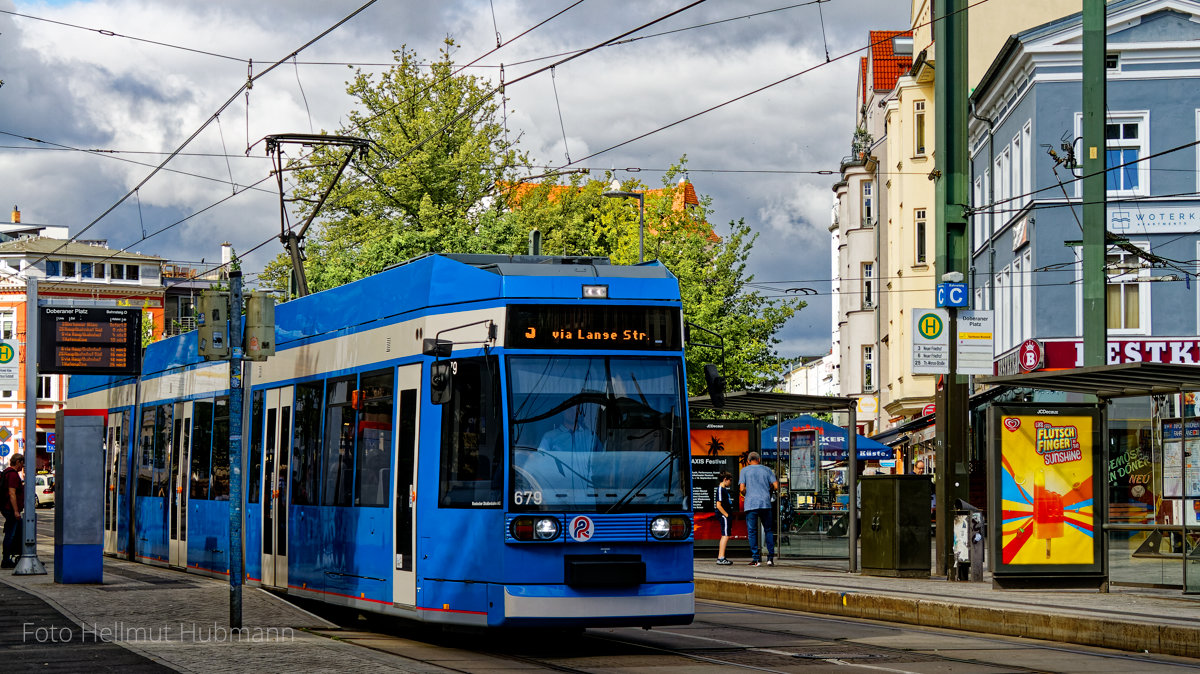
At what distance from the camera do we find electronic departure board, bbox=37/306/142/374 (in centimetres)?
2575

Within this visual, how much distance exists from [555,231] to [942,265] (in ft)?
87.1

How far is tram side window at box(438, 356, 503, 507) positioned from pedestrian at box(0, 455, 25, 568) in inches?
513

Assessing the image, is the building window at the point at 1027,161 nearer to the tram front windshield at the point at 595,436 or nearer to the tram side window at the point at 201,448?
the tram side window at the point at 201,448

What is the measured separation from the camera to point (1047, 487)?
18.6m

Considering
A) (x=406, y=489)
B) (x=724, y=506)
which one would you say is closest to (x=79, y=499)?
(x=406, y=489)

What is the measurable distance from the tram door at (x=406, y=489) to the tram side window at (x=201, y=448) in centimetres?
797

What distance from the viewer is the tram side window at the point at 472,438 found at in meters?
12.6

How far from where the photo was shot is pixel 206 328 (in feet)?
47.0

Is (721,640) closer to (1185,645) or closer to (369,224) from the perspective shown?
(1185,645)

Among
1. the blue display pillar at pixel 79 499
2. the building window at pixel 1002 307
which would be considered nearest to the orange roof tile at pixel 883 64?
the building window at pixel 1002 307

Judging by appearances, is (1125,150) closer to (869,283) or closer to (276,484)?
(276,484)

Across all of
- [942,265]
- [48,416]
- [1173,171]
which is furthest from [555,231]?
[48,416]

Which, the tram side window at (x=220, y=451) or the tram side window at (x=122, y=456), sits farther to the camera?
the tram side window at (x=122, y=456)

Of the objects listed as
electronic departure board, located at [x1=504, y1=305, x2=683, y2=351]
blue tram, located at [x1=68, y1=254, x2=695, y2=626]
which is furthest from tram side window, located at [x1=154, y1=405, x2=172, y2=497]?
electronic departure board, located at [x1=504, y1=305, x2=683, y2=351]
